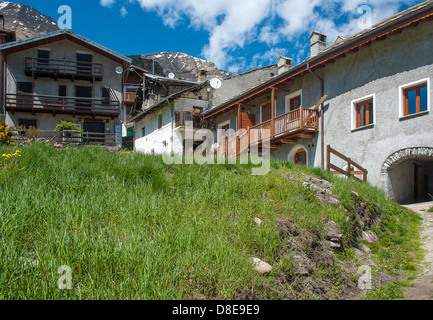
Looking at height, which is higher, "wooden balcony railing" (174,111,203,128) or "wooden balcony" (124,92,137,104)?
"wooden balcony" (124,92,137,104)

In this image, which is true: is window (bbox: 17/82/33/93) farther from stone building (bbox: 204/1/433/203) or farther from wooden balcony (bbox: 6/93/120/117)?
stone building (bbox: 204/1/433/203)

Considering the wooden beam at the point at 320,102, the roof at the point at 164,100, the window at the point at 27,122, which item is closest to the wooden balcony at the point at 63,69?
the window at the point at 27,122

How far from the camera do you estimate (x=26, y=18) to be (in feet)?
360

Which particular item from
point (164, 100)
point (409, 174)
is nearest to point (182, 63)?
point (164, 100)

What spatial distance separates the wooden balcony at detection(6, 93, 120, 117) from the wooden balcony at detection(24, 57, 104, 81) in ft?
5.99

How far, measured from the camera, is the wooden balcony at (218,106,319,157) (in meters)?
16.6

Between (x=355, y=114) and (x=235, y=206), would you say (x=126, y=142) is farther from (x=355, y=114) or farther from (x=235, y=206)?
(x=235, y=206)

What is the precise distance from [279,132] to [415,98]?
6.38 m

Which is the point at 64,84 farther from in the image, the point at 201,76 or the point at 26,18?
the point at 26,18

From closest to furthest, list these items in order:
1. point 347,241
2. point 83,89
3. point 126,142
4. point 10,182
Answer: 1. point 10,182
2. point 347,241
3. point 83,89
4. point 126,142

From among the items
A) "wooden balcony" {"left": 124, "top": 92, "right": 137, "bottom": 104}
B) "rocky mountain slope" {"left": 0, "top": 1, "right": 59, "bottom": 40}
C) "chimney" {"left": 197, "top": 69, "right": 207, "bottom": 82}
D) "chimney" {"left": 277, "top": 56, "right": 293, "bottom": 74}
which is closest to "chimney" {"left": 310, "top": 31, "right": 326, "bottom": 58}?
"chimney" {"left": 277, "top": 56, "right": 293, "bottom": 74}
